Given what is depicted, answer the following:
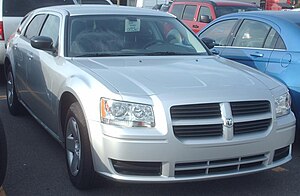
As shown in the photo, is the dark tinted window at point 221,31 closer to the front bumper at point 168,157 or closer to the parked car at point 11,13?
the front bumper at point 168,157

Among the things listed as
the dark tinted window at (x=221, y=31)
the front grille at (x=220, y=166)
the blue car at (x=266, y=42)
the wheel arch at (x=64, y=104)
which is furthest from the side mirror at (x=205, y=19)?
the front grille at (x=220, y=166)

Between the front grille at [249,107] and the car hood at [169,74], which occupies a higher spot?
the car hood at [169,74]

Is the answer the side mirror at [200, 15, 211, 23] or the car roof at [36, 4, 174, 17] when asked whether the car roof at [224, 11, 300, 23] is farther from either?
the side mirror at [200, 15, 211, 23]

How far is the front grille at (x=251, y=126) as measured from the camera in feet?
12.2

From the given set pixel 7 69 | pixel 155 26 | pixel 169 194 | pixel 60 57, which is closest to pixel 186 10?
pixel 7 69

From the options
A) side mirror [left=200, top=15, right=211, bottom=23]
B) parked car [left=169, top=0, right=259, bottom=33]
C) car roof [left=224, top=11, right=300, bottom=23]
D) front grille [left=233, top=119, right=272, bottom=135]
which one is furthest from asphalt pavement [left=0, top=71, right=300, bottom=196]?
parked car [left=169, top=0, right=259, bottom=33]

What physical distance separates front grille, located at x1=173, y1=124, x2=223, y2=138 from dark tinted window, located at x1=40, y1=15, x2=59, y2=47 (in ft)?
6.60

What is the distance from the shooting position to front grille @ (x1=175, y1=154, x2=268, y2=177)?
11.9ft

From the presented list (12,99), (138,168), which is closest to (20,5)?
(12,99)

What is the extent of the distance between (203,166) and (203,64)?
4.37 feet

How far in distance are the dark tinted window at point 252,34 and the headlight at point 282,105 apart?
174 cm

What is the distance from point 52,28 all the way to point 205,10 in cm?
797

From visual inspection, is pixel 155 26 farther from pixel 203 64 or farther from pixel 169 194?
pixel 169 194

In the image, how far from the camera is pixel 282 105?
13.4ft
